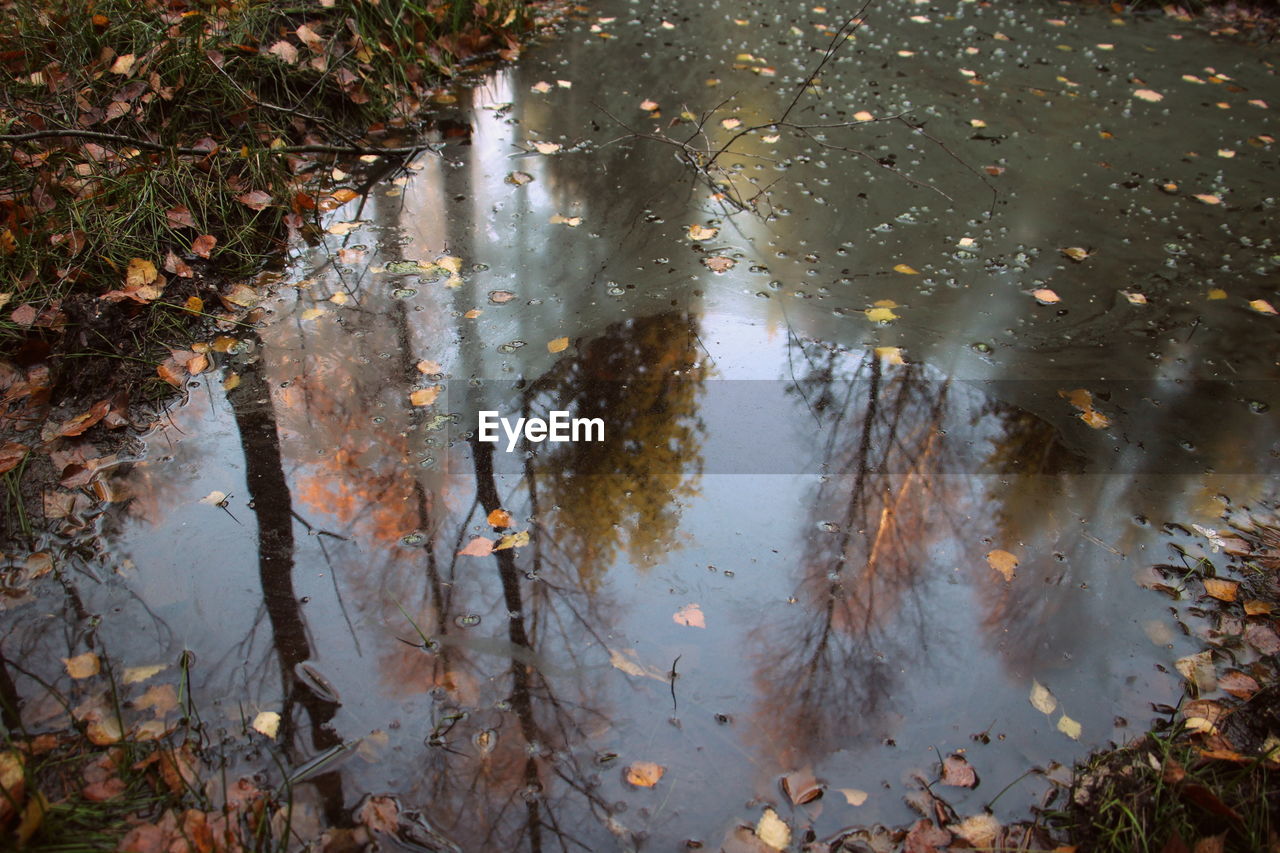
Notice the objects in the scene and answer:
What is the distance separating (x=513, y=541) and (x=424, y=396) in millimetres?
799

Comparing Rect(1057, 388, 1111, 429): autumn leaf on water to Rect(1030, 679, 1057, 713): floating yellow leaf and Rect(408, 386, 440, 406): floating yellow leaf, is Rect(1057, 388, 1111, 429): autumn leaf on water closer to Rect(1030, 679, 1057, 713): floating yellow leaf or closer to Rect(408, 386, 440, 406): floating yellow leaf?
Rect(1030, 679, 1057, 713): floating yellow leaf

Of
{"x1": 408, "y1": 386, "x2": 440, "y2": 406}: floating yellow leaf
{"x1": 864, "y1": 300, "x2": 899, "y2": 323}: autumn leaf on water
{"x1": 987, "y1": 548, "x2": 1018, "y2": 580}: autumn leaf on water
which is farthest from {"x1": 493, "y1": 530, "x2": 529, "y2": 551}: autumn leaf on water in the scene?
{"x1": 864, "y1": 300, "x2": 899, "y2": 323}: autumn leaf on water

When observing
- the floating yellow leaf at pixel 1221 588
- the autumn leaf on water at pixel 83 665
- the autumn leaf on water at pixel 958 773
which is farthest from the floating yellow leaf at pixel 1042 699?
the autumn leaf on water at pixel 83 665

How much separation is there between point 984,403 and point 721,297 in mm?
A: 1181

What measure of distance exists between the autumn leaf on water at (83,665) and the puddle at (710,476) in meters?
0.07

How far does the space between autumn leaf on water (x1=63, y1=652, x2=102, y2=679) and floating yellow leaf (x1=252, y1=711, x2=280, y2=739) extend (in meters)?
0.48

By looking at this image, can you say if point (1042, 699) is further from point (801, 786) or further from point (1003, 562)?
point (801, 786)

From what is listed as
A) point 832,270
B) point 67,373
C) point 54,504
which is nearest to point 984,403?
point 832,270

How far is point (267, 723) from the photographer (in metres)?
2.02

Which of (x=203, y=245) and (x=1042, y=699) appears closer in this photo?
(x=1042, y=699)

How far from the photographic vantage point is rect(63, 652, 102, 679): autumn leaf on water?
6.88 feet

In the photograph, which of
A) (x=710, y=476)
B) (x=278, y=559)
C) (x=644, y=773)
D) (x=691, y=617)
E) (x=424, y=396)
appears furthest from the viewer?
(x=424, y=396)

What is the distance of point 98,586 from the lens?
2.31 m

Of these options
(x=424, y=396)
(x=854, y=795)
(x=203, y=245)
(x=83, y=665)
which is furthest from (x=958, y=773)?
(x=203, y=245)
